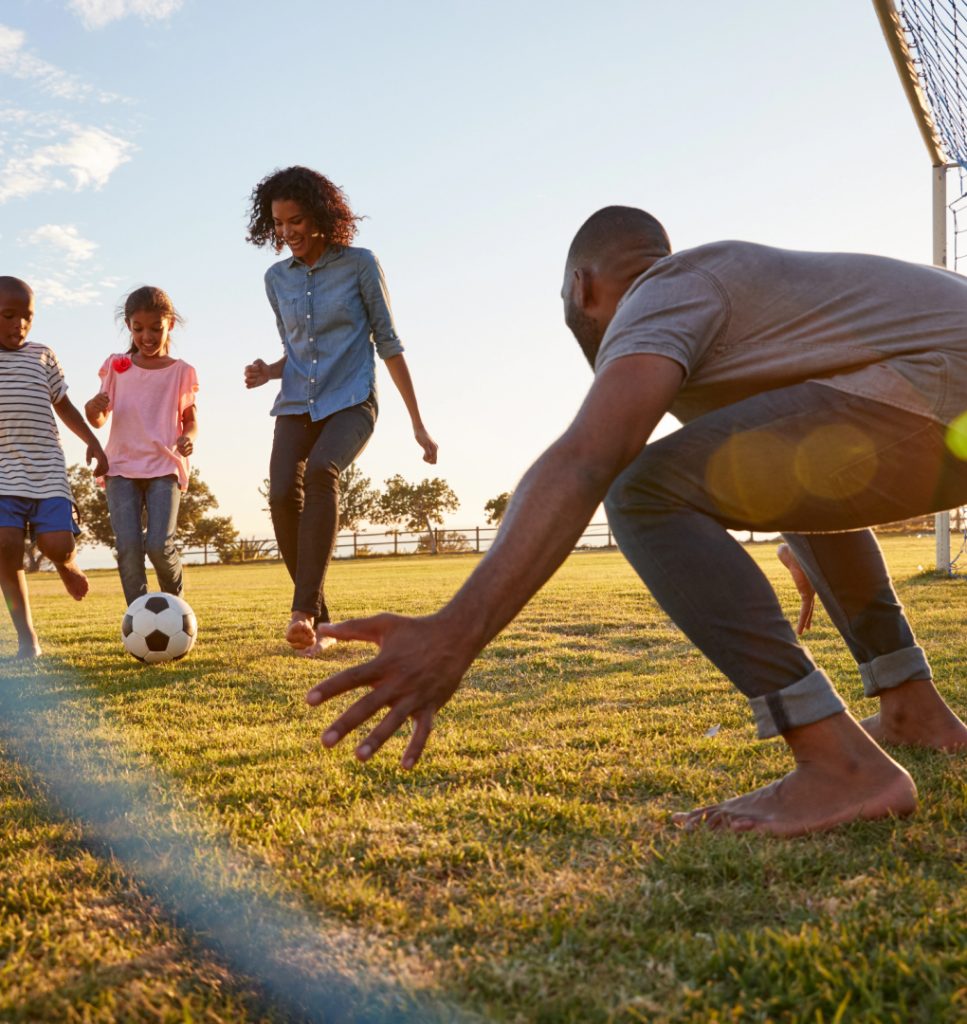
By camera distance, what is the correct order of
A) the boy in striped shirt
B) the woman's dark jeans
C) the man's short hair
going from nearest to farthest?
1. the man's short hair
2. the woman's dark jeans
3. the boy in striped shirt

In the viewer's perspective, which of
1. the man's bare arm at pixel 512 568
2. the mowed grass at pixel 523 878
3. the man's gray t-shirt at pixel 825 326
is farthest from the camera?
the man's gray t-shirt at pixel 825 326

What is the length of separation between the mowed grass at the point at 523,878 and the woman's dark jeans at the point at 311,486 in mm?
1477

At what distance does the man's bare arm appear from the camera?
1.57 meters

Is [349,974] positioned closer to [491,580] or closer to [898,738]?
[491,580]

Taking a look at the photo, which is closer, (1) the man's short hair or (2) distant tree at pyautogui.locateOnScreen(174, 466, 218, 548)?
(1) the man's short hair

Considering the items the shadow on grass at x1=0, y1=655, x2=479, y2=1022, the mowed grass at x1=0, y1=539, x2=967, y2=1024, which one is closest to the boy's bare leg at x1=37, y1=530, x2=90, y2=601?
the mowed grass at x1=0, y1=539, x2=967, y2=1024

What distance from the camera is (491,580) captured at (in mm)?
1694

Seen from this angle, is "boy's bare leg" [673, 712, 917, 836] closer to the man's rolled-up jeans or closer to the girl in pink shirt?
Answer: the man's rolled-up jeans

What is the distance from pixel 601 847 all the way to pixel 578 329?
1.32 metres

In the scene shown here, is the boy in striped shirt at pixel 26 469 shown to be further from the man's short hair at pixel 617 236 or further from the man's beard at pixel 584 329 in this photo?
the man's short hair at pixel 617 236

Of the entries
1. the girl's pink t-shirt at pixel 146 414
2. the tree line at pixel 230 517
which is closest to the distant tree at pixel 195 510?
the tree line at pixel 230 517

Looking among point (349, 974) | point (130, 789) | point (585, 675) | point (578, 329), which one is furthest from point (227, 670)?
point (349, 974)

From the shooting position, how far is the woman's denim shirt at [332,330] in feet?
18.6

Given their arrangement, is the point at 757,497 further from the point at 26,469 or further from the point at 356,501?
the point at 356,501
